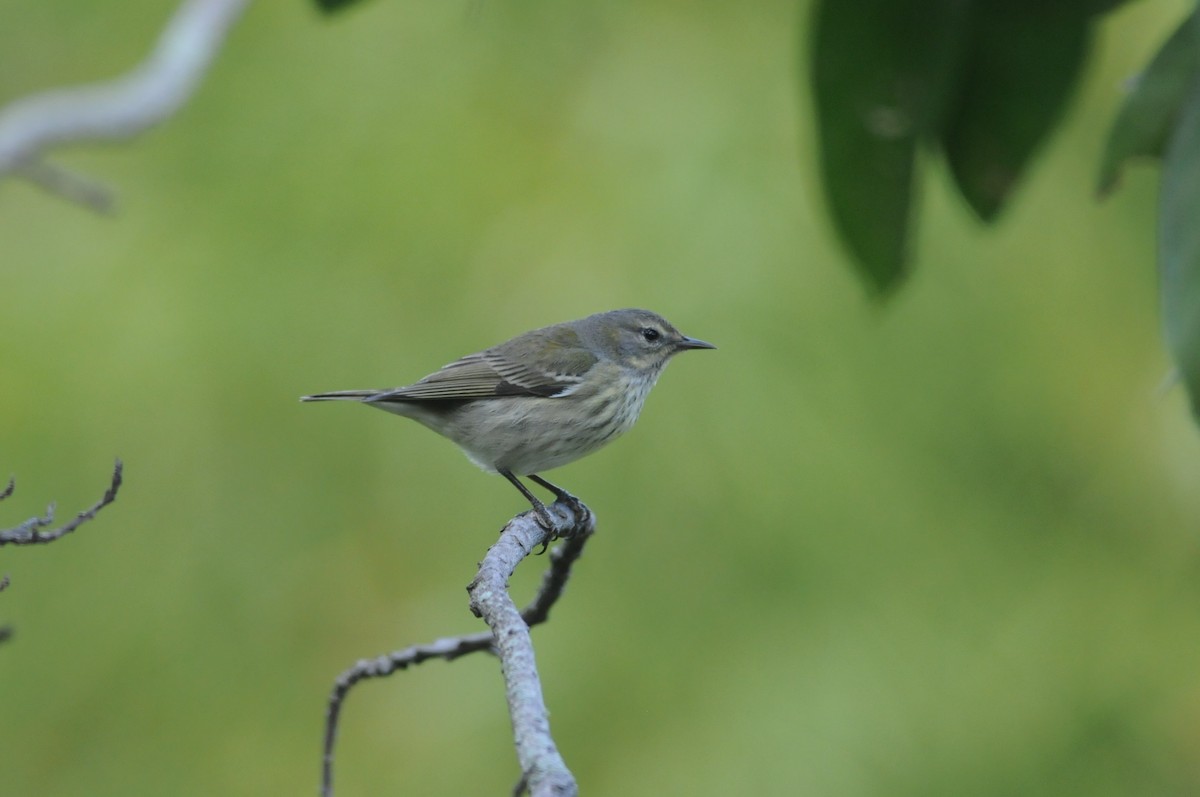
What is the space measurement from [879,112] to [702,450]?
1855 millimetres

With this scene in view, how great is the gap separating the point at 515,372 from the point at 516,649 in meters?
2.10

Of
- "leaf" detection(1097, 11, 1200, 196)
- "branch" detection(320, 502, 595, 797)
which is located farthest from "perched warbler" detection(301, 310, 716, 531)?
"leaf" detection(1097, 11, 1200, 196)

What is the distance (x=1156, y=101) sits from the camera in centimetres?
208

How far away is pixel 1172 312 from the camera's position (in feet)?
5.74

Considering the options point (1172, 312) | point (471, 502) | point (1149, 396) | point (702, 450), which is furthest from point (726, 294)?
point (1172, 312)

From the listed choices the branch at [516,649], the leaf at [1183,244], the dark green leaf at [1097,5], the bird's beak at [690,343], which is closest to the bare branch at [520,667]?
the branch at [516,649]

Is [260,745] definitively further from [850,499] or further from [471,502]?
[850,499]

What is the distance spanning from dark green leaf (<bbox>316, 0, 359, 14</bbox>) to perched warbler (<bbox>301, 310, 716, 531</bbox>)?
1.11 meters

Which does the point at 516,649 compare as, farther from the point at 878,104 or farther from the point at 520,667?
the point at 878,104

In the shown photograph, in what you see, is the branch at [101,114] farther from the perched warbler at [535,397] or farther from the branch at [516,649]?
the branch at [516,649]

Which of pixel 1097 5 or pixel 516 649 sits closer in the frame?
pixel 516 649

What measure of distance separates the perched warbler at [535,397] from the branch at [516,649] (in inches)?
16.7

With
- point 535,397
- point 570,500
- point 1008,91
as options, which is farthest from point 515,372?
point 1008,91

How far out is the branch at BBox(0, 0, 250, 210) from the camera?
3.52m
